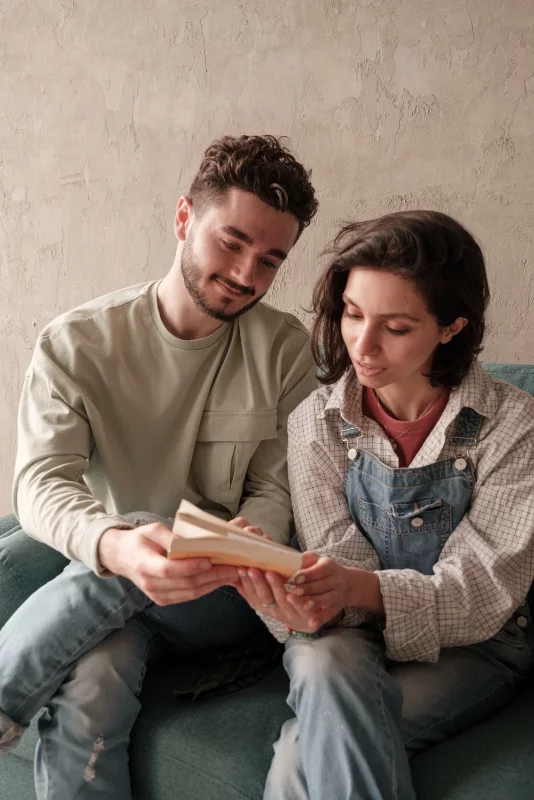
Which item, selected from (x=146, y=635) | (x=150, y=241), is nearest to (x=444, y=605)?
(x=146, y=635)

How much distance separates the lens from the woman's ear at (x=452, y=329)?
1.50 m

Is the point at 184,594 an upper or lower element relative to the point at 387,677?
upper

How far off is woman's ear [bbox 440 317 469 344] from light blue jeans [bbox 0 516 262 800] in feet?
2.20

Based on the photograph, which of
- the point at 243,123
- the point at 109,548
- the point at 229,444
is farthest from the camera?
the point at 243,123

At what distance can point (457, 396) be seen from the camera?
5.02 feet

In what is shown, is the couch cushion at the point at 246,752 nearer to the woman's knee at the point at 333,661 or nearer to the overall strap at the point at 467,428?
the woman's knee at the point at 333,661

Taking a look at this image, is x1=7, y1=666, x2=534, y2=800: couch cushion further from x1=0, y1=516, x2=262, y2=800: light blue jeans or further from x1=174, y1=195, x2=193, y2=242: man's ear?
x1=174, y1=195, x2=193, y2=242: man's ear

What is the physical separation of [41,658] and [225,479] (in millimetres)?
572

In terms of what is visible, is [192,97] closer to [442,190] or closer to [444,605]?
[442,190]

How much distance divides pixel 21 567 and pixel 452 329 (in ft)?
3.31

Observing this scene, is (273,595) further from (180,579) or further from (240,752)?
(240,752)

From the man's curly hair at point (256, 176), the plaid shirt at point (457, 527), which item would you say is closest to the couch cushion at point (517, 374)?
the plaid shirt at point (457, 527)

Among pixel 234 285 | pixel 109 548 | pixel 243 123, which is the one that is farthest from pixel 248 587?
pixel 243 123

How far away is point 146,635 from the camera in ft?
5.08
